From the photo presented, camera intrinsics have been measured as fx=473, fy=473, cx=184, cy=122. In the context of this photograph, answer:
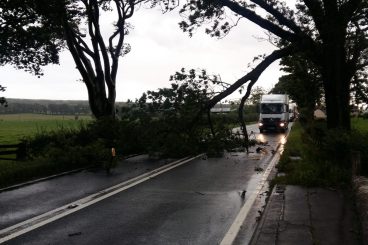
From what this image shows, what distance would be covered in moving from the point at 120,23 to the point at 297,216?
23.5 metres

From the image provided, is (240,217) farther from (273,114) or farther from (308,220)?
(273,114)

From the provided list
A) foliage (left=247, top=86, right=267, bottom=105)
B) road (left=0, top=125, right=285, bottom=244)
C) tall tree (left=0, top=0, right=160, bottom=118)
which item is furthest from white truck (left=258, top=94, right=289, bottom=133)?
foliage (left=247, top=86, right=267, bottom=105)

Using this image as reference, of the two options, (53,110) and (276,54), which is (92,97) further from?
(53,110)

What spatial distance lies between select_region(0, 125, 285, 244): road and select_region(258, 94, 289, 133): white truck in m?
26.5

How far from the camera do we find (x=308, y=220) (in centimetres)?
754

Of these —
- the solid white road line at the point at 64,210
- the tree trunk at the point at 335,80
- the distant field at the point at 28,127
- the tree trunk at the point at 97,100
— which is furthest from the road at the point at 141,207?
the tree trunk at the point at 97,100

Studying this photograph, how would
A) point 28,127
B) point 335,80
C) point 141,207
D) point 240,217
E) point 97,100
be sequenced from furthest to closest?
point 28,127, point 97,100, point 335,80, point 141,207, point 240,217

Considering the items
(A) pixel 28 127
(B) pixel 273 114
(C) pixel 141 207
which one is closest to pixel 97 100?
(C) pixel 141 207

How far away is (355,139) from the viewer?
12789mm

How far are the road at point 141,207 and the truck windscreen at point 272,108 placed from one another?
88.7 ft

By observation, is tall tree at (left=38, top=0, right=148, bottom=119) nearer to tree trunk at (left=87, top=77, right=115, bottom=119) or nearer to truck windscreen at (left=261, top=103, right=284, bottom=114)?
tree trunk at (left=87, top=77, right=115, bottom=119)

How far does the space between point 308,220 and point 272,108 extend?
116 feet

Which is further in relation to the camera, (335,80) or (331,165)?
(335,80)

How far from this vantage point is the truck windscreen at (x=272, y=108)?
41963mm
